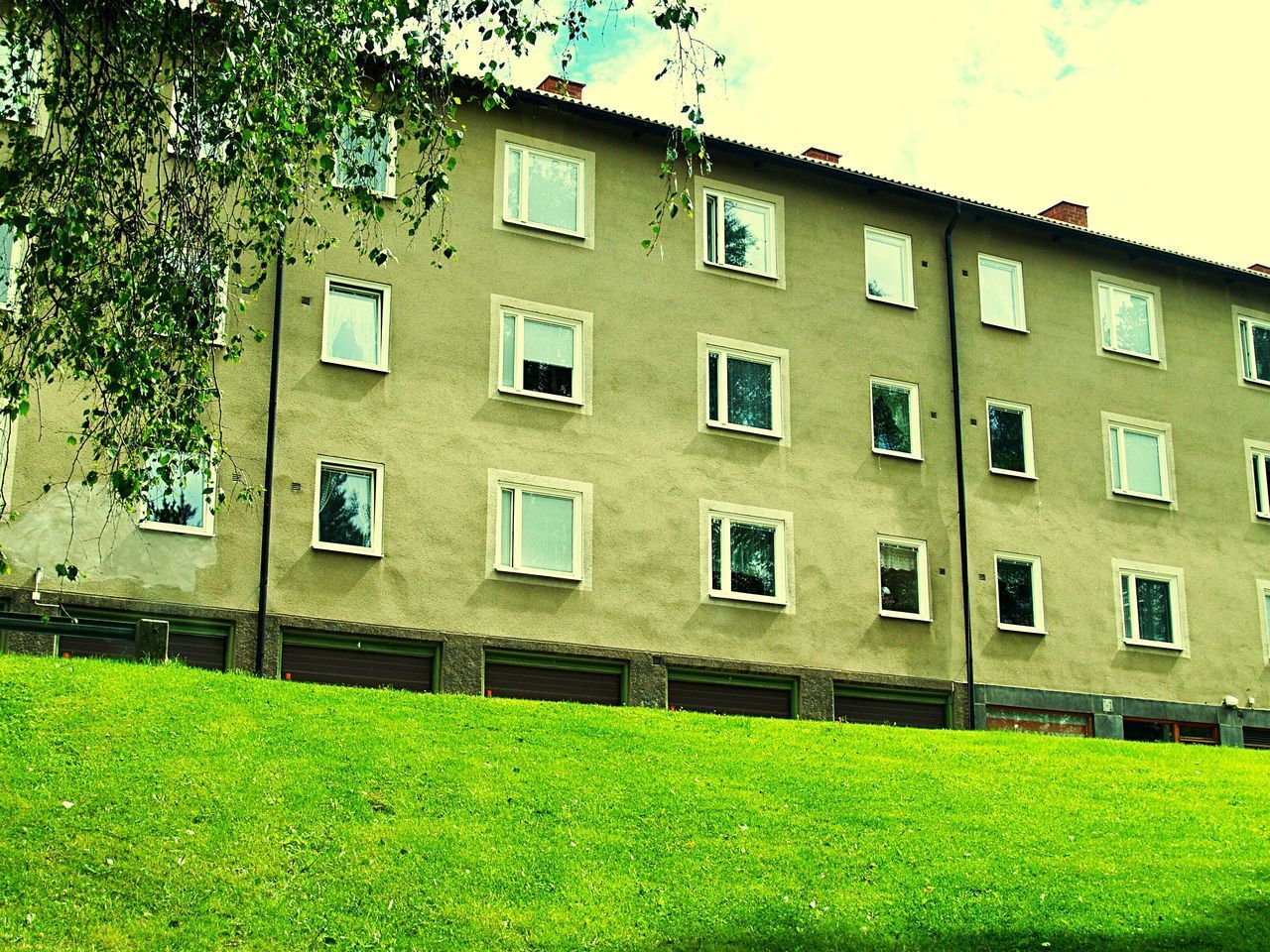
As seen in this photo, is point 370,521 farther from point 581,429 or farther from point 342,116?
point 342,116

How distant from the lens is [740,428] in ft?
96.4

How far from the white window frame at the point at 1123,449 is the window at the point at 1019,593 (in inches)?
116

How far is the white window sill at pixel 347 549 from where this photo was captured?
83.3 ft

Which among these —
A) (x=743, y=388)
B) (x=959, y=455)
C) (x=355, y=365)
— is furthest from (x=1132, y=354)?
(x=355, y=365)

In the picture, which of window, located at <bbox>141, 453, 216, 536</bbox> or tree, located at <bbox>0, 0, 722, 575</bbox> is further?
window, located at <bbox>141, 453, 216, 536</bbox>

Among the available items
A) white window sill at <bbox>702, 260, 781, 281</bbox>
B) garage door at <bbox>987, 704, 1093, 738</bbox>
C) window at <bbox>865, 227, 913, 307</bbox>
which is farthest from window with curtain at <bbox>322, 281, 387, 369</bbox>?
garage door at <bbox>987, 704, 1093, 738</bbox>

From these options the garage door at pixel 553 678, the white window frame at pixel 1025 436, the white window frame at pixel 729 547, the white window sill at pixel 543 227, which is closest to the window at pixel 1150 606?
the white window frame at pixel 1025 436

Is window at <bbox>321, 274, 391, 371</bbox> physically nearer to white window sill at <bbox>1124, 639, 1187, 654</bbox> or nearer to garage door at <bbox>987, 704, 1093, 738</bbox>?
garage door at <bbox>987, 704, 1093, 738</bbox>

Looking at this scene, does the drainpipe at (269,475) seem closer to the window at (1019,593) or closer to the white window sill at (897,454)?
the white window sill at (897,454)

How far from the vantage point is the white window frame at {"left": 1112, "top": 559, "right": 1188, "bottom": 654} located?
3222 centimetres

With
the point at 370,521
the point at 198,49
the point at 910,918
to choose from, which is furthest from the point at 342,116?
the point at 370,521

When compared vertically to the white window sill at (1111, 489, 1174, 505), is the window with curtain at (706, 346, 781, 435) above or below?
above

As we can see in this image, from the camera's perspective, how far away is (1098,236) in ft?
112

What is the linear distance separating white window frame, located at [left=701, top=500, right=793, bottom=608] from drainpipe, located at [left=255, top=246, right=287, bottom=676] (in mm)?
7583
